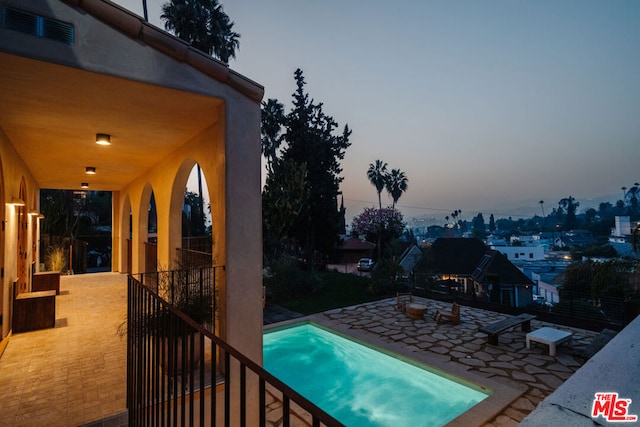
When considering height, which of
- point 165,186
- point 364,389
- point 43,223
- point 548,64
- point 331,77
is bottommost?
point 364,389

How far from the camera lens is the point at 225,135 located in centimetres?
462

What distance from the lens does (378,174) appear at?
41.3 meters

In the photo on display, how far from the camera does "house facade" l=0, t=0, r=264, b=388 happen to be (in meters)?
3.53

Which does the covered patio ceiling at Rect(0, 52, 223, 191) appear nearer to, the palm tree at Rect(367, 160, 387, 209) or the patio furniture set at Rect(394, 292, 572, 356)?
the patio furniture set at Rect(394, 292, 572, 356)

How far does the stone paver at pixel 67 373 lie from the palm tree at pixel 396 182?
37249 mm

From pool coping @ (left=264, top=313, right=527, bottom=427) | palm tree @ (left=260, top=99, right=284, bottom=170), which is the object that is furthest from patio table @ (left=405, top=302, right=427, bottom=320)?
palm tree @ (left=260, top=99, right=284, bottom=170)

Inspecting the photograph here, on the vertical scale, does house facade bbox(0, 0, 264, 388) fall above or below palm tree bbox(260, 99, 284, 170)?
below

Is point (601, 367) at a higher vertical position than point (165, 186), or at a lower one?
lower

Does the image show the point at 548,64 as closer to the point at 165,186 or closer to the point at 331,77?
the point at 331,77

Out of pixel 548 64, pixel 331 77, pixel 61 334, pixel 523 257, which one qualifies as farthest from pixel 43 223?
pixel 523 257

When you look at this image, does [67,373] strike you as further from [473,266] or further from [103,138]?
[473,266]

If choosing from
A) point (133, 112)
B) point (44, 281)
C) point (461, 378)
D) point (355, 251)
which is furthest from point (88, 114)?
point (355, 251)

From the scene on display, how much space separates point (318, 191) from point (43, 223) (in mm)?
13337

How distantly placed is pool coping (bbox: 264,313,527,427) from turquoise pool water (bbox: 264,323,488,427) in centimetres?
13
